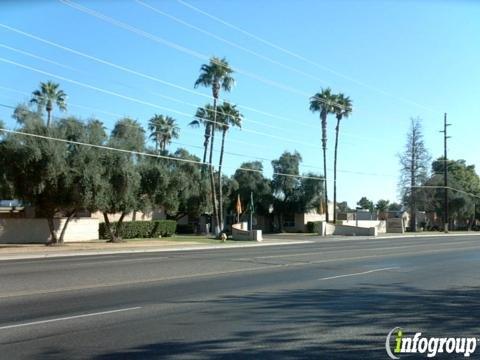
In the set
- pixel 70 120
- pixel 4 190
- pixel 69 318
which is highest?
pixel 70 120

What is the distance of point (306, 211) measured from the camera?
2835 inches

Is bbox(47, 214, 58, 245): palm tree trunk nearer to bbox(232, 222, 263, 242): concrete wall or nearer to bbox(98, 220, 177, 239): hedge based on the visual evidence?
bbox(98, 220, 177, 239): hedge

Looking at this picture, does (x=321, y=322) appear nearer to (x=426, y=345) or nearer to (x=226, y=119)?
(x=426, y=345)

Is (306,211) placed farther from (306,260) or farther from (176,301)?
(176,301)

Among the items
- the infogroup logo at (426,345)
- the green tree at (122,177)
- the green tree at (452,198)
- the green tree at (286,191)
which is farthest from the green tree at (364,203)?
the infogroup logo at (426,345)

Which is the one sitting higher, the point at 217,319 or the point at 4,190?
the point at 4,190

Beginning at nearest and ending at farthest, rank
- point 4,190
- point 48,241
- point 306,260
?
1. point 306,260
2. point 4,190
3. point 48,241

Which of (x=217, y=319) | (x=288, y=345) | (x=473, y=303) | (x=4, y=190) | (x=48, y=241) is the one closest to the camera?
(x=288, y=345)

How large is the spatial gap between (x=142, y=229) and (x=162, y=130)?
83.6ft

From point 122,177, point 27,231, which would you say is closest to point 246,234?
point 122,177

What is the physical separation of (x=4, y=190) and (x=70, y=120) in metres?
5.52

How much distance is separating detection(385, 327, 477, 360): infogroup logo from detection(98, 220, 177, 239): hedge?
37.9m

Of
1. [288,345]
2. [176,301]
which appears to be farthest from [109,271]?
[288,345]

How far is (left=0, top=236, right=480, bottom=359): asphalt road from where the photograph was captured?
7.94 m
